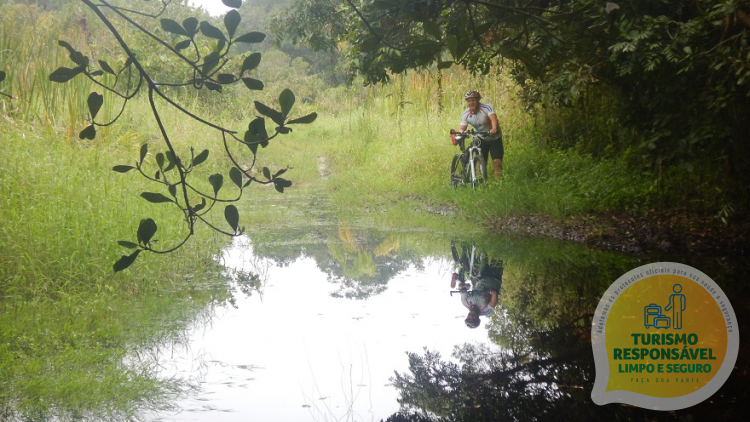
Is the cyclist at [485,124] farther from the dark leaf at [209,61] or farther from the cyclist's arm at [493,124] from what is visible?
the dark leaf at [209,61]

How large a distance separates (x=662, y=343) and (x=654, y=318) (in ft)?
1.62

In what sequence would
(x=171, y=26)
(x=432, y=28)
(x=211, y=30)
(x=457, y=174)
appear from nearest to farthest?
(x=211, y=30)
(x=171, y=26)
(x=432, y=28)
(x=457, y=174)

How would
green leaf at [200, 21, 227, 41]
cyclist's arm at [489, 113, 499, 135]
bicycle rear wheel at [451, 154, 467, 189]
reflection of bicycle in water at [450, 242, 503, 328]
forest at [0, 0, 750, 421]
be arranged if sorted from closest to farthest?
green leaf at [200, 21, 227, 41] → forest at [0, 0, 750, 421] → reflection of bicycle in water at [450, 242, 503, 328] → cyclist's arm at [489, 113, 499, 135] → bicycle rear wheel at [451, 154, 467, 189]

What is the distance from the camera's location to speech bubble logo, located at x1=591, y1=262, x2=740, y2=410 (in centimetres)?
338

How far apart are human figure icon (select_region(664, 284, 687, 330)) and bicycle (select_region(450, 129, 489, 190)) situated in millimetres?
5947

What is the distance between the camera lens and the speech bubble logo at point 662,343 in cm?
338

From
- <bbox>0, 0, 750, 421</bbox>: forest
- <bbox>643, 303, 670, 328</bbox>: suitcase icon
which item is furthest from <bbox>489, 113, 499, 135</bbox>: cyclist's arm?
<bbox>643, 303, 670, 328</bbox>: suitcase icon

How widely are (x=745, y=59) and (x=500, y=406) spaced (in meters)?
4.13

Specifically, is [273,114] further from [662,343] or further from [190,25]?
[662,343]

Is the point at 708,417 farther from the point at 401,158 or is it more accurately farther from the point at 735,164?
the point at 401,158

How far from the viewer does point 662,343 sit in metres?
Result: 4.02

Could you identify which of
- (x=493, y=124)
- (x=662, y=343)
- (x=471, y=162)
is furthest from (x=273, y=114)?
(x=471, y=162)

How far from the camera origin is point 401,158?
14.9 m

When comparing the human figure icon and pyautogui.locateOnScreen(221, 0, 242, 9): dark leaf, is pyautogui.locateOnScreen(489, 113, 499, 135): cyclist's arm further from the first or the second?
pyautogui.locateOnScreen(221, 0, 242, 9): dark leaf
